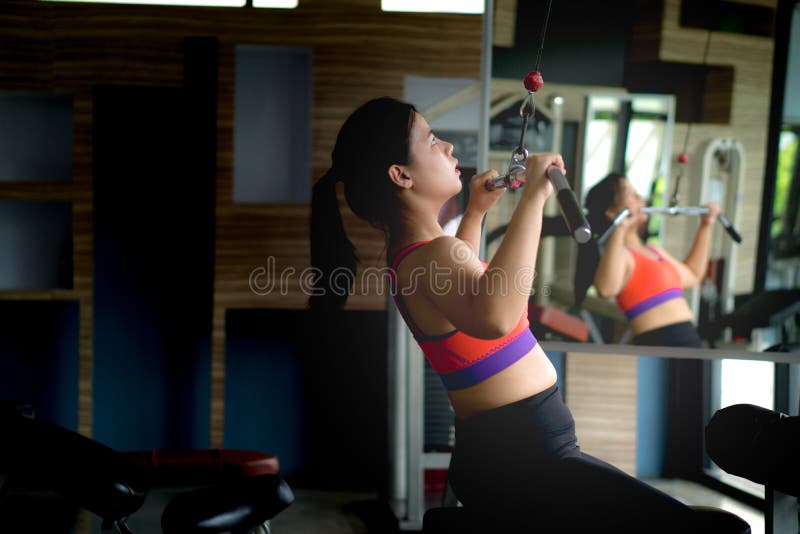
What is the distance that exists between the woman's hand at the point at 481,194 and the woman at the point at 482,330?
0.34ft

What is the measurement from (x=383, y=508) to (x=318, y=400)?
0.54 meters

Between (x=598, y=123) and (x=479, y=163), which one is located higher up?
(x=598, y=123)

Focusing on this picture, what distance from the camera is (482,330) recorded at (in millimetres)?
1405

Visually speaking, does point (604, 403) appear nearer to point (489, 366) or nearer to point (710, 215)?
point (710, 215)

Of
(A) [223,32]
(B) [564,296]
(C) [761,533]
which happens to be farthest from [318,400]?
(C) [761,533]

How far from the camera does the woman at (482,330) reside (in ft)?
4.02

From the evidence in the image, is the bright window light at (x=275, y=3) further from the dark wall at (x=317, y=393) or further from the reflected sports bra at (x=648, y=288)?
the reflected sports bra at (x=648, y=288)

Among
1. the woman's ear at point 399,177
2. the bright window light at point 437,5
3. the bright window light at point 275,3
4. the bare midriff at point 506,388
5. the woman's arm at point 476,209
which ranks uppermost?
the bright window light at point 437,5

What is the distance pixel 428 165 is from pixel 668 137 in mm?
891

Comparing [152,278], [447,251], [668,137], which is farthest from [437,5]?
[447,251]

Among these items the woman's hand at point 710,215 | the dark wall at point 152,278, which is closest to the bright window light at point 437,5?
the dark wall at point 152,278

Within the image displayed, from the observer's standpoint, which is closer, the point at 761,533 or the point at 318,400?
the point at 761,533

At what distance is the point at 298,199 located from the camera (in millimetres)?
3043

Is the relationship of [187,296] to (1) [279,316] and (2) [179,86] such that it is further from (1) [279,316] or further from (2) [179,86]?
(2) [179,86]
